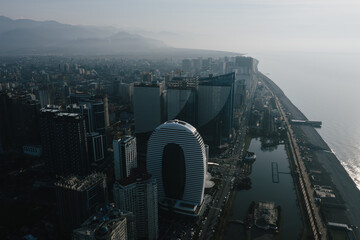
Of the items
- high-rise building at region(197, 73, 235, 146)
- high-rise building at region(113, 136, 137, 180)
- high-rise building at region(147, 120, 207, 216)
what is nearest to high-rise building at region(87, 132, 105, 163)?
high-rise building at region(113, 136, 137, 180)

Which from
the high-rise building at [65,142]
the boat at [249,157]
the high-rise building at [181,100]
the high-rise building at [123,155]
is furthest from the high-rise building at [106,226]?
the boat at [249,157]

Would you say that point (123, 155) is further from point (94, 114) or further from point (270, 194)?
point (270, 194)

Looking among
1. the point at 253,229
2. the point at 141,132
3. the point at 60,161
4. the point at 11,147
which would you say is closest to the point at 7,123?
the point at 11,147

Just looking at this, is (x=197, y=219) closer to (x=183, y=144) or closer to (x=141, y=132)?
(x=183, y=144)

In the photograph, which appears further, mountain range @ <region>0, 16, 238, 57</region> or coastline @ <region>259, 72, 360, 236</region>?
mountain range @ <region>0, 16, 238, 57</region>

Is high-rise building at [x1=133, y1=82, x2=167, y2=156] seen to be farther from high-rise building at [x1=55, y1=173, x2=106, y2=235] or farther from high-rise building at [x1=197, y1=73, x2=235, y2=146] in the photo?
high-rise building at [x1=55, y1=173, x2=106, y2=235]

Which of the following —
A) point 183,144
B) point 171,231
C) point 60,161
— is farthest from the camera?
point 60,161
